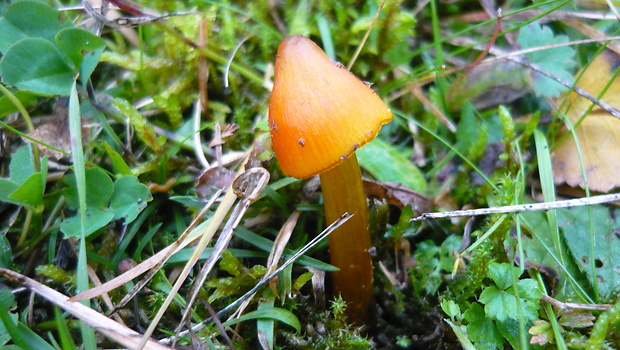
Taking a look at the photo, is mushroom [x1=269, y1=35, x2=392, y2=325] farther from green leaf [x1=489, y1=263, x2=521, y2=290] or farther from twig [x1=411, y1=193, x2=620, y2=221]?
green leaf [x1=489, y1=263, x2=521, y2=290]

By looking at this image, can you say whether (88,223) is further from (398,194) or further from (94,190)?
(398,194)

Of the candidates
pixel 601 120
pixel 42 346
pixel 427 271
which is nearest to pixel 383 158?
pixel 427 271

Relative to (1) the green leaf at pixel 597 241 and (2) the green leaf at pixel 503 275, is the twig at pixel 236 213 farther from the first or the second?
(1) the green leaf at pixel 597 241

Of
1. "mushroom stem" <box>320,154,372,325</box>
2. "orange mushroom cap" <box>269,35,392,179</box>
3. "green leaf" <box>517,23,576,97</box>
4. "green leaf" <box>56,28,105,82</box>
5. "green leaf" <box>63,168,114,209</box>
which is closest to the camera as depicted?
"orange mushroom cap" <box>269,35,392,179</box>

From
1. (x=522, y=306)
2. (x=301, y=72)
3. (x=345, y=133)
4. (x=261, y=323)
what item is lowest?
(x=261, y=323)

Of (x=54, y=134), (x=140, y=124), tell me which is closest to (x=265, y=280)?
(x=140, y=124)

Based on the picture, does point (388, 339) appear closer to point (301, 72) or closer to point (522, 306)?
point (522, 306)

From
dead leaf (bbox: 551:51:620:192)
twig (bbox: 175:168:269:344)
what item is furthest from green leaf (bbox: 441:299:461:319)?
dead leaf (bbox: 551:51:620:192)
